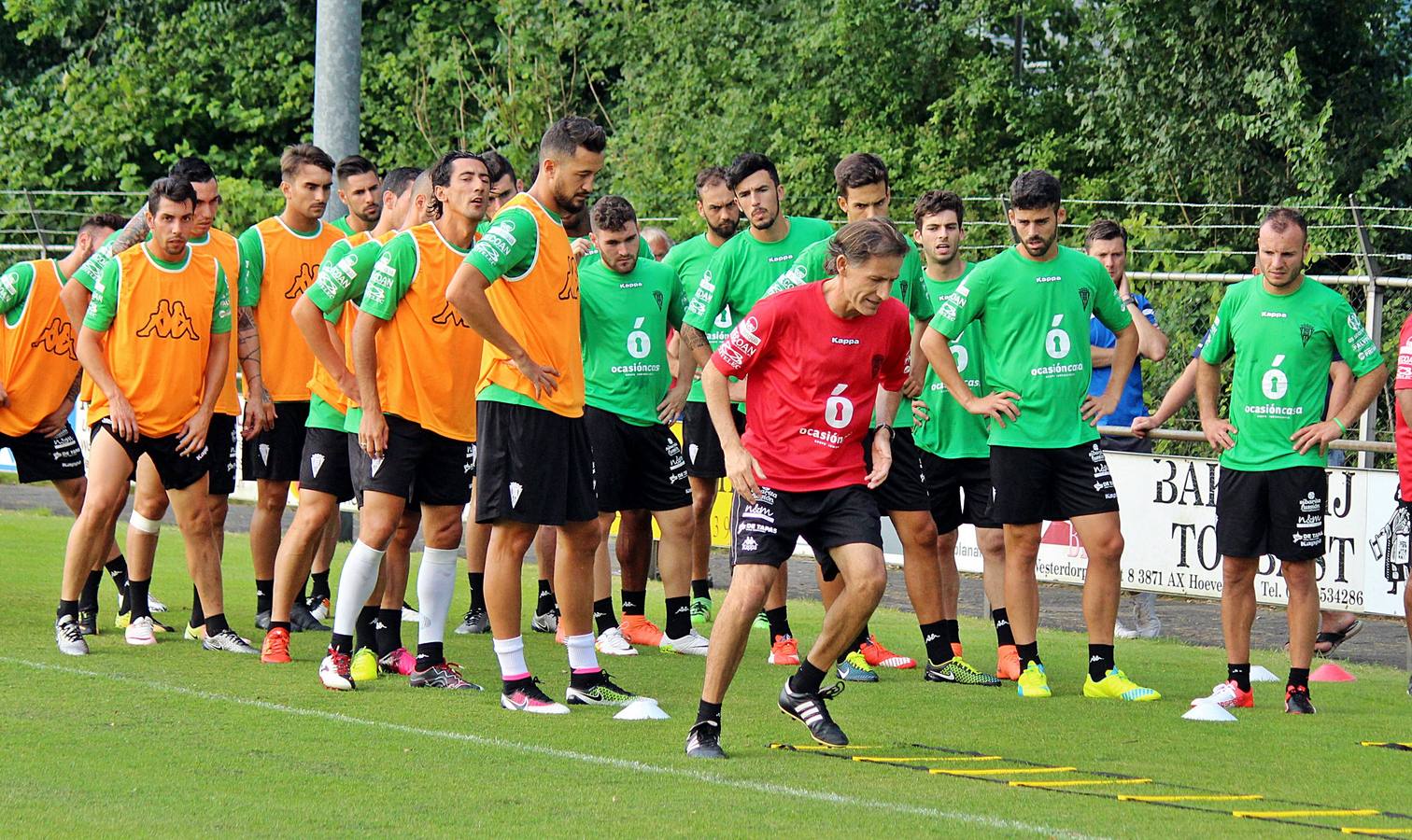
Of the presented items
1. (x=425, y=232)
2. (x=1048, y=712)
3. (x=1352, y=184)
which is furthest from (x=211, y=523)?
(x=1352, y=184)

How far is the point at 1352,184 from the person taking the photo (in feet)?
60.1

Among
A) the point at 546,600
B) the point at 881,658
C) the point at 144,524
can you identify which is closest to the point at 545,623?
the point at 546,600

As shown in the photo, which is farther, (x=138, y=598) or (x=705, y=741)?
(x=138, y=598)

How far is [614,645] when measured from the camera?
32.6 feet

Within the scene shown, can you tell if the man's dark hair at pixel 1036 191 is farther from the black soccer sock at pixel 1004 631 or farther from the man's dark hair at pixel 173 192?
the man's dark hair at pixel 173 192

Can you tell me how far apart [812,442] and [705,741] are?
119cm

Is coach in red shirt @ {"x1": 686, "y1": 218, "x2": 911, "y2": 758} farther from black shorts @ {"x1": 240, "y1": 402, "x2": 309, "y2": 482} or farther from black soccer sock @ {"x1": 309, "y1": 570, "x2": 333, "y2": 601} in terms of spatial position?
black soccer sock @ {"x1": 309, "y1": 570, "x2": 333, "y2": 601}

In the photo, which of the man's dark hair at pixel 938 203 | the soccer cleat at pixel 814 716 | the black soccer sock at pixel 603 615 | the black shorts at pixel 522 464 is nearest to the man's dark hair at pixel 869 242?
the black shorts at pixel 522 464

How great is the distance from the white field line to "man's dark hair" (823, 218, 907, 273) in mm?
1936

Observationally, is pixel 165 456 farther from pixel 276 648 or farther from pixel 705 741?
pixel 705 741

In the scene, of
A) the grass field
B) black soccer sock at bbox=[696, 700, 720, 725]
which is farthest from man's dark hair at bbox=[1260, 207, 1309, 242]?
black soccer sock at bbox=[696, 700, 720, 725]

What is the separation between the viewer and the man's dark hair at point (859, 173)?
9109 mm

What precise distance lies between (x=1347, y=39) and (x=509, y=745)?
14.7 meters

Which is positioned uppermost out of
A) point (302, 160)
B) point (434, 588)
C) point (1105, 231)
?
point (302, 160)
